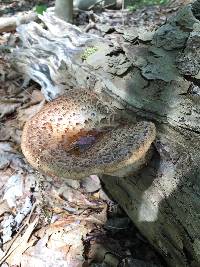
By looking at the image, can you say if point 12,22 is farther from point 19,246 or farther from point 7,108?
point 19,246

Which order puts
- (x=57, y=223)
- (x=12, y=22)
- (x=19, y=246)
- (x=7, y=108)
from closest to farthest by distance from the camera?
(x=19, y=246), (x=57, y=223), (x=7, y=108), (x=12, y=22)

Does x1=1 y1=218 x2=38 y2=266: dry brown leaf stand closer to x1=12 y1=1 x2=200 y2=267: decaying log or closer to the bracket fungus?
x1=12 y1=1 x2=200 y2=267: decaying log

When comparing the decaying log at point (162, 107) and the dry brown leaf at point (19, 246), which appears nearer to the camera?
the decaying log at point (162, 107)

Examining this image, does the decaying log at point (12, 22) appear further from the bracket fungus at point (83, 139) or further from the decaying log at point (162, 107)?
the bracket fungus at point (83, 139)

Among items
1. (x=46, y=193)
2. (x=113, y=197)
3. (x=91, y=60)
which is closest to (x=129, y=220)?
(x=113, y=197)

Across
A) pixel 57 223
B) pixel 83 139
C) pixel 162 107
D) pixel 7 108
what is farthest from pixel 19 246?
pixel 7 108

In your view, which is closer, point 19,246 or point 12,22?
point 19,246

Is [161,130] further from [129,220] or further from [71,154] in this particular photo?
[129,220]

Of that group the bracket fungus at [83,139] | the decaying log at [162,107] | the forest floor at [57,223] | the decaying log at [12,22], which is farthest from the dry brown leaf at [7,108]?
the decaying log at [12,22]
